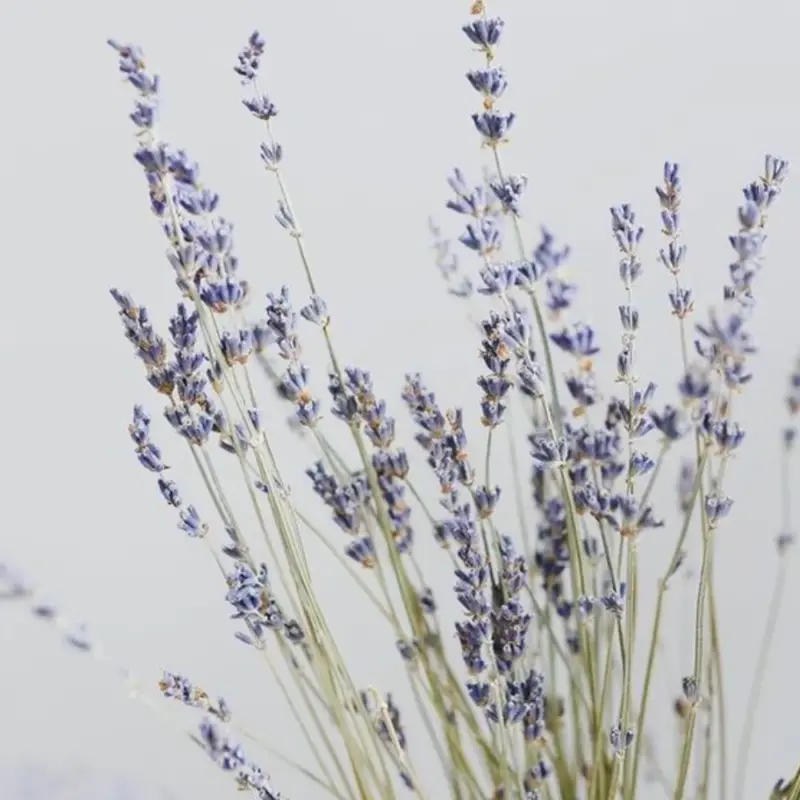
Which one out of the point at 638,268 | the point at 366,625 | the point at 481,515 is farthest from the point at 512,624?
the point at 366,625

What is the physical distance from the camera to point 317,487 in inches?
29.9

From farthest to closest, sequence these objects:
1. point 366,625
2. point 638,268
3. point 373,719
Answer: point 366,625
point 373,719
point 638,268

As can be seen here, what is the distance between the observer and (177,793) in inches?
46.2

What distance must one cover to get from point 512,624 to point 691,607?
53cm

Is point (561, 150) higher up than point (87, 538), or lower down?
higher up

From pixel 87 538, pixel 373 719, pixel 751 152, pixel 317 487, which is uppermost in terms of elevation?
pixel 751 152

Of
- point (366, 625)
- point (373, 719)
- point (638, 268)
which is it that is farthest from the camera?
point (366, 625)

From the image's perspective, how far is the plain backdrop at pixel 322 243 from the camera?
109cm

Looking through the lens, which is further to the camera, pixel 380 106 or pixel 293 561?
pixel 380 106

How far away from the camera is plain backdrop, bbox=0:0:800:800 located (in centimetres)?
109

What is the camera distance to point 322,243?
115 cm

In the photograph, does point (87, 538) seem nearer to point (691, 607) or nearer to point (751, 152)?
point (691, 607)

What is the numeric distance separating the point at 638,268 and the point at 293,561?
251mm

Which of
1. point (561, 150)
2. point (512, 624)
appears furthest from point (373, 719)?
point (561, 150)
